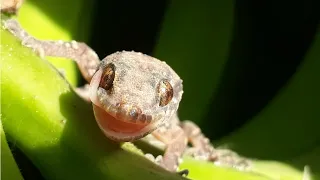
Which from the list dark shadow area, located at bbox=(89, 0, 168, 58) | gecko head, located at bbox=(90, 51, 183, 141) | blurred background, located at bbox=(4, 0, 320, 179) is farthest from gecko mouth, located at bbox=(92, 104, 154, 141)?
dark shadow area, located at bbox=(89, 0, 168, 58)

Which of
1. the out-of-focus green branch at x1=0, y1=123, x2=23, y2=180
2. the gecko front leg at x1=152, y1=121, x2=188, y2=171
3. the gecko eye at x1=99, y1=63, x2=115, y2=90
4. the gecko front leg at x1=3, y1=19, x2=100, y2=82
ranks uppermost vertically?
the gecko front leg at x1=3, y1=19, x2=100, y2=82

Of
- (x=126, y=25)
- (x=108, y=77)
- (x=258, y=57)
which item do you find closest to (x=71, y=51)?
(x=108, y=77)

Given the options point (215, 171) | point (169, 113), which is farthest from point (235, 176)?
point (169, 113)

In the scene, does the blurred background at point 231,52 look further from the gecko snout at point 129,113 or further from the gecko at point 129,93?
the gecko snout at point 129,113

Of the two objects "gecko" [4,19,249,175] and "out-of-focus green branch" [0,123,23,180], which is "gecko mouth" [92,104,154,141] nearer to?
"gecko" [4,19,249,175]

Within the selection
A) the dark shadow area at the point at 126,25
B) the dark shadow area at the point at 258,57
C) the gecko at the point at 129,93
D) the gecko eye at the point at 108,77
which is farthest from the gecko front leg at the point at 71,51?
the dark shadow area at the point at 258,57

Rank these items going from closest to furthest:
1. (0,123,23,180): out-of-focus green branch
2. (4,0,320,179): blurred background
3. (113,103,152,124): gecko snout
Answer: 1. (0,123,23,180): out-of-focus green branch
2. (113,103,152,124): gecko snout
3. (4,0,320,179): blurred background

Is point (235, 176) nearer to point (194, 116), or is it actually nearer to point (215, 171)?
point (215, 171)

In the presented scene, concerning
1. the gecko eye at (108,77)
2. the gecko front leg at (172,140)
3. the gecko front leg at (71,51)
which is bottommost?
the gecko front leg at (172,140)
